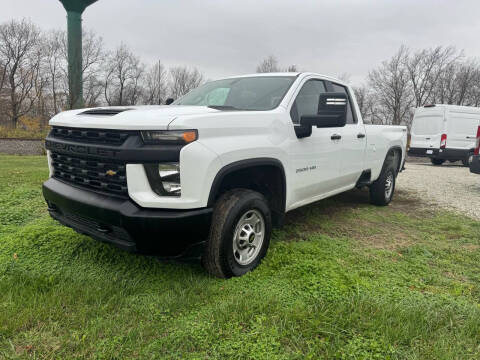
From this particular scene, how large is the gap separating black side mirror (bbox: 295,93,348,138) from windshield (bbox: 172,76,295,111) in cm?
34

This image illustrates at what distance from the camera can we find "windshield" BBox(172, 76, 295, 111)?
11.2 feet

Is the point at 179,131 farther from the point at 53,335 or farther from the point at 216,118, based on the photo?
the point at 53,335

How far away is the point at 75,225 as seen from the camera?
2717mm

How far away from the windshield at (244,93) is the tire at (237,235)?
996 millimetres

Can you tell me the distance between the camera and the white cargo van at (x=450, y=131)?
13.8 m

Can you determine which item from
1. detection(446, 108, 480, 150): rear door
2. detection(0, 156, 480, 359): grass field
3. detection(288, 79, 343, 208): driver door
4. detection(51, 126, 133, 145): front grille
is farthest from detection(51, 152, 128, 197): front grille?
detection(446, 108, 480, 150): rear door

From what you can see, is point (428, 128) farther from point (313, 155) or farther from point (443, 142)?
point (313, 155)

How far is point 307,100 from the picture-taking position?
12.2 feet

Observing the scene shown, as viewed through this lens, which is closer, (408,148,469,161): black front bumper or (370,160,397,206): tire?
(370,160,397,206): tire

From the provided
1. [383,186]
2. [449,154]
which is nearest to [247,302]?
[383,186]

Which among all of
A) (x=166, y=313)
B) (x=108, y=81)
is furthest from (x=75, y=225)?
(x=108, y=81)

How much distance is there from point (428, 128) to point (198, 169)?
14.8 meters

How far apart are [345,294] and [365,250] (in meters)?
1.17

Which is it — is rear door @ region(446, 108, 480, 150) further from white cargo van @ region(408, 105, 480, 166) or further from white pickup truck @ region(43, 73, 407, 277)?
white pickup truck @ region(43, 73, 407, 277)
